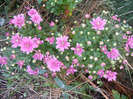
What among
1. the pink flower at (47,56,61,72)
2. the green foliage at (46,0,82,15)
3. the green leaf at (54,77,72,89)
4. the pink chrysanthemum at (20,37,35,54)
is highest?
the green foliage at (46,0,82,15)

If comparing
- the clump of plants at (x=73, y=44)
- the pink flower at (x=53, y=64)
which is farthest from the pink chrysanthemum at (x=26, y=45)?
the pink flower at (x=53, y=64)

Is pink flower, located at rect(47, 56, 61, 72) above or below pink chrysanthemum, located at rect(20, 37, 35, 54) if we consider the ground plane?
below

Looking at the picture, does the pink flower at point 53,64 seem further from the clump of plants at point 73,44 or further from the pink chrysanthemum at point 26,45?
the pink chrysanthemum at point 26,45

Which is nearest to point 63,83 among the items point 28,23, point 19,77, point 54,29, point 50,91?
point 50,91

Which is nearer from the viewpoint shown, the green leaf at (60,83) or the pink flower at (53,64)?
the pink flower at (53,64)

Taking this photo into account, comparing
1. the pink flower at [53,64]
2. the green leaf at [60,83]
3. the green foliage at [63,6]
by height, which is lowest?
the green leaf at [60,83]

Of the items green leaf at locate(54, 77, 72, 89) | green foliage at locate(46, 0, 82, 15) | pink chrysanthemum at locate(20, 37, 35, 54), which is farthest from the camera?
green leaf at locate(54, 77, 72, 89)

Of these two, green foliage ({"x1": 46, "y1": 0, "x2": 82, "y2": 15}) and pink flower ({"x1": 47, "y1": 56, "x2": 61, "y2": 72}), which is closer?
pink flower ({"x1": 47, "y1": 56, "x2": 61, "y2": 72})

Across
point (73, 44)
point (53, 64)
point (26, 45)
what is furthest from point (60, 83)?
point (26, 45)

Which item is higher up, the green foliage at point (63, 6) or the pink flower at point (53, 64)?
the green foliage at point (63, 6)

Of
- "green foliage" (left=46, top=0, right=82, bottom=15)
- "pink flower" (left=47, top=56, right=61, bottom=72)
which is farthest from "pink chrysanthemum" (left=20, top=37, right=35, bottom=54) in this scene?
"green foliage" (left=46, top=0, right=82, bottom=15)

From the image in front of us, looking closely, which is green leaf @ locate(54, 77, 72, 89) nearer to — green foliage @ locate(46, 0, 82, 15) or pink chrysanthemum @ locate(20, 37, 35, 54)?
pink chrysanthemum @ locate(20, 37, 35, 54)
